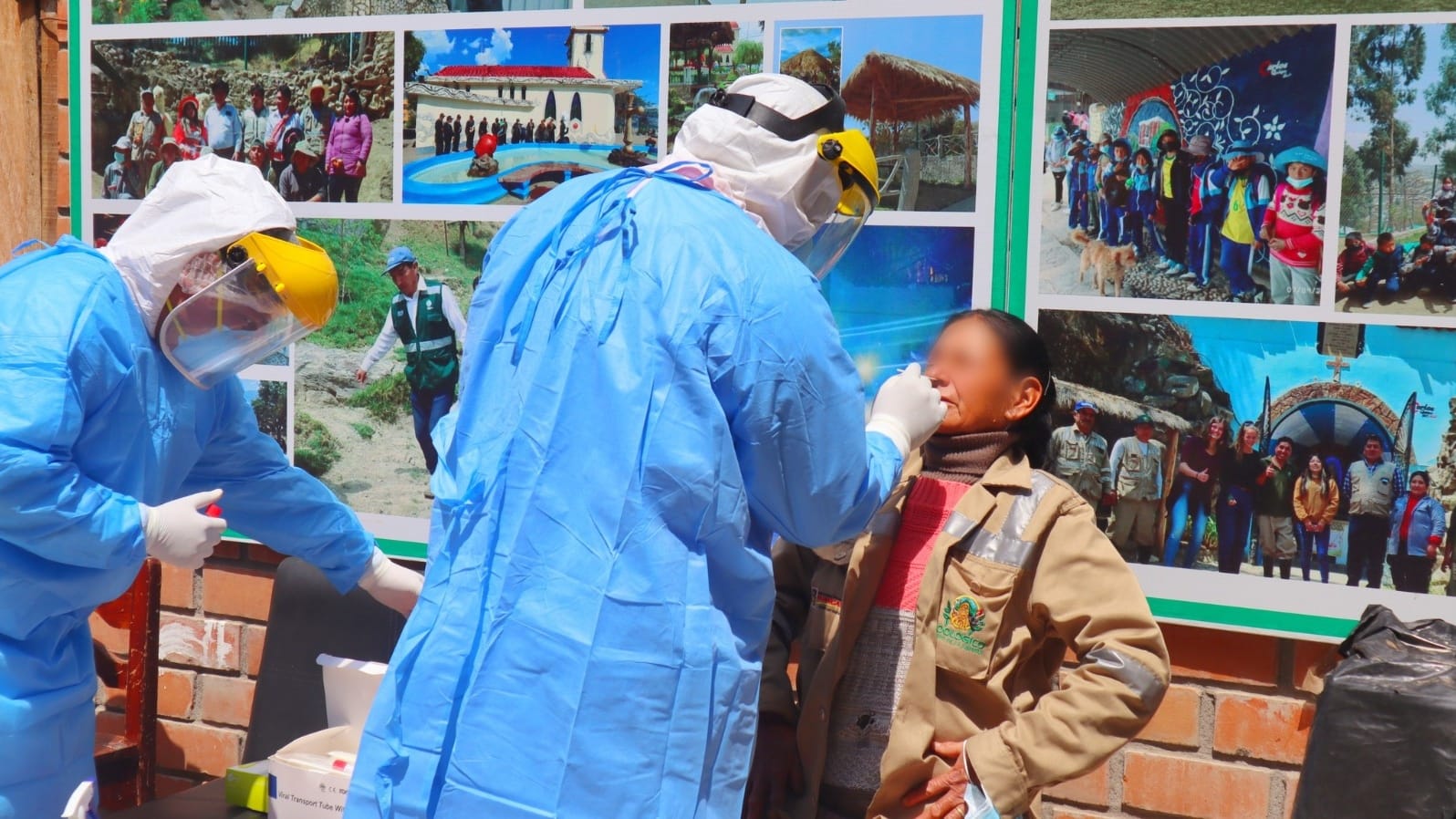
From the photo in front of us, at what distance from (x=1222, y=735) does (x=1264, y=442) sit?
63cm

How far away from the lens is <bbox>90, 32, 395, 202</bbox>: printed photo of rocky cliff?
339 cm

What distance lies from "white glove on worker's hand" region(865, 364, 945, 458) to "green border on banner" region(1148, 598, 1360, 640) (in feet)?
2.81

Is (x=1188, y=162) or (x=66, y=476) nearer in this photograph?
→ (x=66, y=476)

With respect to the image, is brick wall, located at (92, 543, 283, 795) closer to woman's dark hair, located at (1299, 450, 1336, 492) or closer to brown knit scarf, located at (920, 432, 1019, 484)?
brown knit scarf, located at (920, 432, 1019, 484)

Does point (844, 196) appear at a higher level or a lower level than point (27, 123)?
lower

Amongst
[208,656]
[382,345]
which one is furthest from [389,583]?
[208,656]

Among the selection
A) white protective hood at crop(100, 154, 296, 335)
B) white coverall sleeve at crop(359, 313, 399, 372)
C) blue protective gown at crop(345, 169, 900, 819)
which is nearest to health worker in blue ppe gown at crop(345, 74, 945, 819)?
blue protective gown at crop(345, 169, 900, 819)

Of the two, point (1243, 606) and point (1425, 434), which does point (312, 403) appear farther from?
point (1425, 434)

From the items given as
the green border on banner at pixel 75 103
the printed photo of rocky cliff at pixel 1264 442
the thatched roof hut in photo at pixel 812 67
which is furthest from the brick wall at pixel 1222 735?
the green border on banner at pixel 75 103

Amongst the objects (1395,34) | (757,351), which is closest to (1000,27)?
(1395,34)

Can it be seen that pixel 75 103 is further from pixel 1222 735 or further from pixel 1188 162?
pixel 1222 735

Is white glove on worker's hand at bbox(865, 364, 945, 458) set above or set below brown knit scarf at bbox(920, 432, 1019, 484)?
above

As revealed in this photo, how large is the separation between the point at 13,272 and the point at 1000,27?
Answer: 6.46ft

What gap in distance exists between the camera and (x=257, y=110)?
11.6 feet
